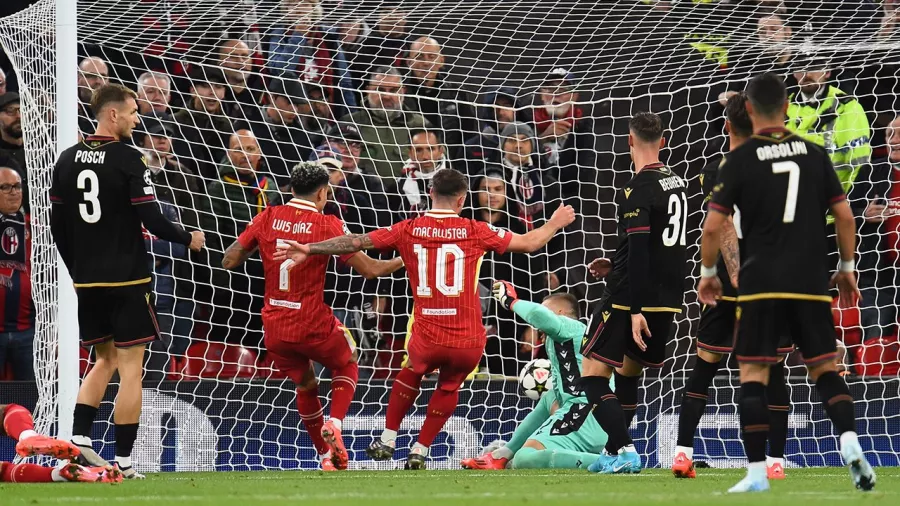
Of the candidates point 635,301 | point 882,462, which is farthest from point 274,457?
point 882,462

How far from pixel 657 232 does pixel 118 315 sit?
9.68ft

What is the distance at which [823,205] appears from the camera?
203 inches

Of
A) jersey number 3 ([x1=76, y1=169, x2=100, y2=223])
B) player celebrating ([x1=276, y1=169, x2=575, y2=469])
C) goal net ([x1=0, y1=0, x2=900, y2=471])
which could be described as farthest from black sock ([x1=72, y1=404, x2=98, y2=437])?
Result: goal net ([x1=0, y1=0, x2=900, y2=471])

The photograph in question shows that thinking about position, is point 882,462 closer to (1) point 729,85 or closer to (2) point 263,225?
(1) point 729,85

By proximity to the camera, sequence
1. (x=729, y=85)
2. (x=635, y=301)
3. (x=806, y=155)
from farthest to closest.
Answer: (x=729, y=85) → (x=635, y=301) → (x=806, y=155)

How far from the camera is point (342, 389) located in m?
7.78

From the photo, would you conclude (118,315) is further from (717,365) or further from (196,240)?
(717,365)

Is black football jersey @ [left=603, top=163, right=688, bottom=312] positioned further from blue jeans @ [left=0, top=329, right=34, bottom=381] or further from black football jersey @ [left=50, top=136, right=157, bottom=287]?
blue jeans @ [left=0, top=329, right=34, bottom=381]

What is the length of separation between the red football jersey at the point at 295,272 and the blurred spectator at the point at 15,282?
2.38 meters

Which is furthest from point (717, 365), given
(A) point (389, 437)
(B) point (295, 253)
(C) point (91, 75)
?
(C) point (91, 75)

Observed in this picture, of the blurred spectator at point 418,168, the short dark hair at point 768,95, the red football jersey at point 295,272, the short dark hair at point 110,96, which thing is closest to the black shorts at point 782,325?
the short dark hair at point 768,95

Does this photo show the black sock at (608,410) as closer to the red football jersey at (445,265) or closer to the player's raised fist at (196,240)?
the red football jersey at (445,265)

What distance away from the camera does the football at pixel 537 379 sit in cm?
843

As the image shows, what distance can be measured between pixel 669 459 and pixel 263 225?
353 centimetres
